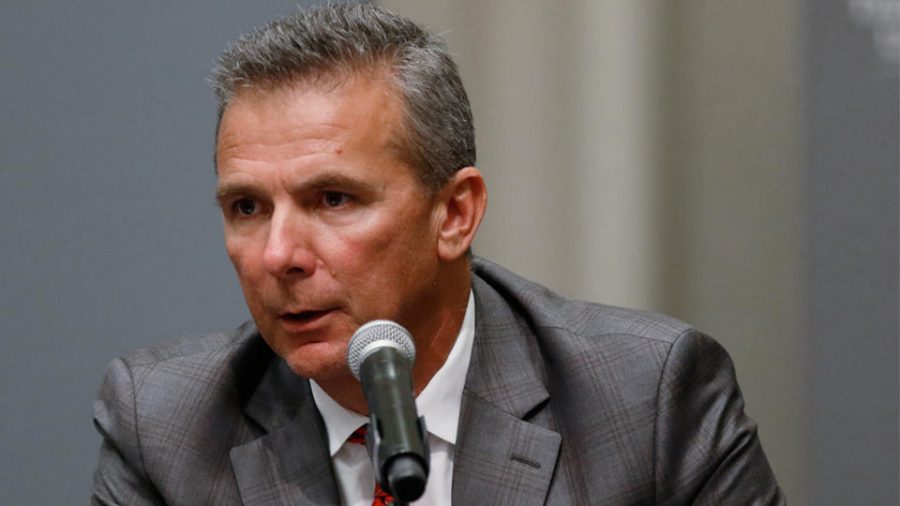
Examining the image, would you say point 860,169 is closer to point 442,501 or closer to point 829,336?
point 829,336

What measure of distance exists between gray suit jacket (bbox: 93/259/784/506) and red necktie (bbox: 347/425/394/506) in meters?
0.05

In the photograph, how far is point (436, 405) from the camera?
213 cm

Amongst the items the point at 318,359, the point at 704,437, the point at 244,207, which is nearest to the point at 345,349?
the point at 318,359

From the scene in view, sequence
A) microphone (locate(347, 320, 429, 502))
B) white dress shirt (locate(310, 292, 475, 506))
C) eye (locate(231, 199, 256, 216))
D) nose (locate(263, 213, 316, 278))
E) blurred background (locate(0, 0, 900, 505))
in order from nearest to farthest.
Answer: microphone (locate(347, 320, 429, 502)) < nose (locate(263, 213, 316, 278)) < eye (locate(231, 199, 256, 216)) < white dress shirt (locate(310, 292, 475, 506)) < blurred background (locate(0, 0, 900, 505))

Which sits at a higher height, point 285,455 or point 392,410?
point 392,410

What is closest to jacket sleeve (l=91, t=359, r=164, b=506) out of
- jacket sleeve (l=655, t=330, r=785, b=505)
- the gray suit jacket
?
the gray suit jacket

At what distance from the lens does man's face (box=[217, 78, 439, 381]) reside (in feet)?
6.21

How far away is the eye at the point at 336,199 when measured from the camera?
6.33 feet

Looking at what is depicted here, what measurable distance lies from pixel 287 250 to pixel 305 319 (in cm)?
11

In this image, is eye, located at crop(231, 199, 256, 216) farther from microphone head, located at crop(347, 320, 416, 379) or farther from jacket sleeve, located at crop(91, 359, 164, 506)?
microphone head, located at crop(347, 320, 416, 379)

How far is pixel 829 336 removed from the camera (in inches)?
117

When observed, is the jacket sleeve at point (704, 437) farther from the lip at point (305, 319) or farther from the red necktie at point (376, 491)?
the lip at point (305, 319)

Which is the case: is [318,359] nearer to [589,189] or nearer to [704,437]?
[704,437]

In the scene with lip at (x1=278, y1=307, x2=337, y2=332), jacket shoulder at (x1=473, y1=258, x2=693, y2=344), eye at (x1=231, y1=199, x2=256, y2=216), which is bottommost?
jacket shoulder at (x1=473, y1=258, x2=693, y2=344)
